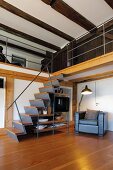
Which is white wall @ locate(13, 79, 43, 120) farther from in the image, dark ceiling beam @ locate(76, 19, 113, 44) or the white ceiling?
dark ceiling beam @ locate(76, 19, 113, 44)

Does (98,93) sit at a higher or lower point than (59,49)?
lower

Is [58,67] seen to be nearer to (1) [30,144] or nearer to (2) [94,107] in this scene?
(2) [94,107]

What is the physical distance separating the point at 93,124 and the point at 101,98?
60.2 inches

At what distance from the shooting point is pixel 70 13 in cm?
456

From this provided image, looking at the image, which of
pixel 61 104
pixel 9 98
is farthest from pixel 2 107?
pixel 61 104

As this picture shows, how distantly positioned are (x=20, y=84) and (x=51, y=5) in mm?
2669

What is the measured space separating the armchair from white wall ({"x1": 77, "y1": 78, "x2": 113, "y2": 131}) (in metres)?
0.91

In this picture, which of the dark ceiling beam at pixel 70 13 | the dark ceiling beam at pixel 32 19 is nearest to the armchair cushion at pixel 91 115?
the dark ceiling beam at pixel 70 13

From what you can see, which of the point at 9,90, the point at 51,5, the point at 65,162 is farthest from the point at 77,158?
the point at 51,5

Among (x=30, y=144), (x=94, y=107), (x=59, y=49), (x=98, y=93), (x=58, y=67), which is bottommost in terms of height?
(x=30, y=144)

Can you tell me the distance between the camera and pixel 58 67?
7320 millimetres

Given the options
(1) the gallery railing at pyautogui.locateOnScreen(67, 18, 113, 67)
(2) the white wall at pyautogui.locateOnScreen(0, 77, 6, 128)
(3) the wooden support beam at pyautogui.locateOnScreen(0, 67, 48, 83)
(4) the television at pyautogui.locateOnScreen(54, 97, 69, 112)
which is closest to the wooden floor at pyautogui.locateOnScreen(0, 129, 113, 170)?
(2) the white wall at pyautogui.locateOnScreen(0, 77, 6, 128)

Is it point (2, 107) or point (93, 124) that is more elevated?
point (2, 107)

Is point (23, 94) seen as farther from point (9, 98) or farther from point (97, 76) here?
point (97, 76)
